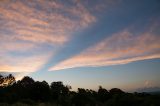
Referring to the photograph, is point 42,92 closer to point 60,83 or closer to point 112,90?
point 112,90

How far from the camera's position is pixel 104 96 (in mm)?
75188

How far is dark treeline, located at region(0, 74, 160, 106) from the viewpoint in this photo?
34.0 metres

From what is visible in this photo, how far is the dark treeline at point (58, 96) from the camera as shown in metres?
34.0

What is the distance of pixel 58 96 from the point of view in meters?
65.5

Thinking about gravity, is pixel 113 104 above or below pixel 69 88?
below

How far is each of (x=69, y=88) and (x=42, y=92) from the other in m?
39.8

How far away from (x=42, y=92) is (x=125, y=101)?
107 ft

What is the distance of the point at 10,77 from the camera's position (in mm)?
88750

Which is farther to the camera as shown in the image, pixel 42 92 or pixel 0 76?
pixel 0 76

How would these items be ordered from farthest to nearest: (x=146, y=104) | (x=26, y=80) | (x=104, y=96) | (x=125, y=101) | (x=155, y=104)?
1. (x=26, y=80)
2. (x=104, y=96)
3. (x=125, y=101)
4. (x=146, y=104)
5. (x=155, y=104)

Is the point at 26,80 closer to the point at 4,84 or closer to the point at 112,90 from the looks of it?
the point at 4,84

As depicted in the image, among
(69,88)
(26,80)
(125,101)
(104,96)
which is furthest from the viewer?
(69,88)

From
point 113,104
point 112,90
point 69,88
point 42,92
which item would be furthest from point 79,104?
point 69,88

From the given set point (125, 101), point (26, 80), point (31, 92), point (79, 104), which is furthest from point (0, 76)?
point (125, 101)
